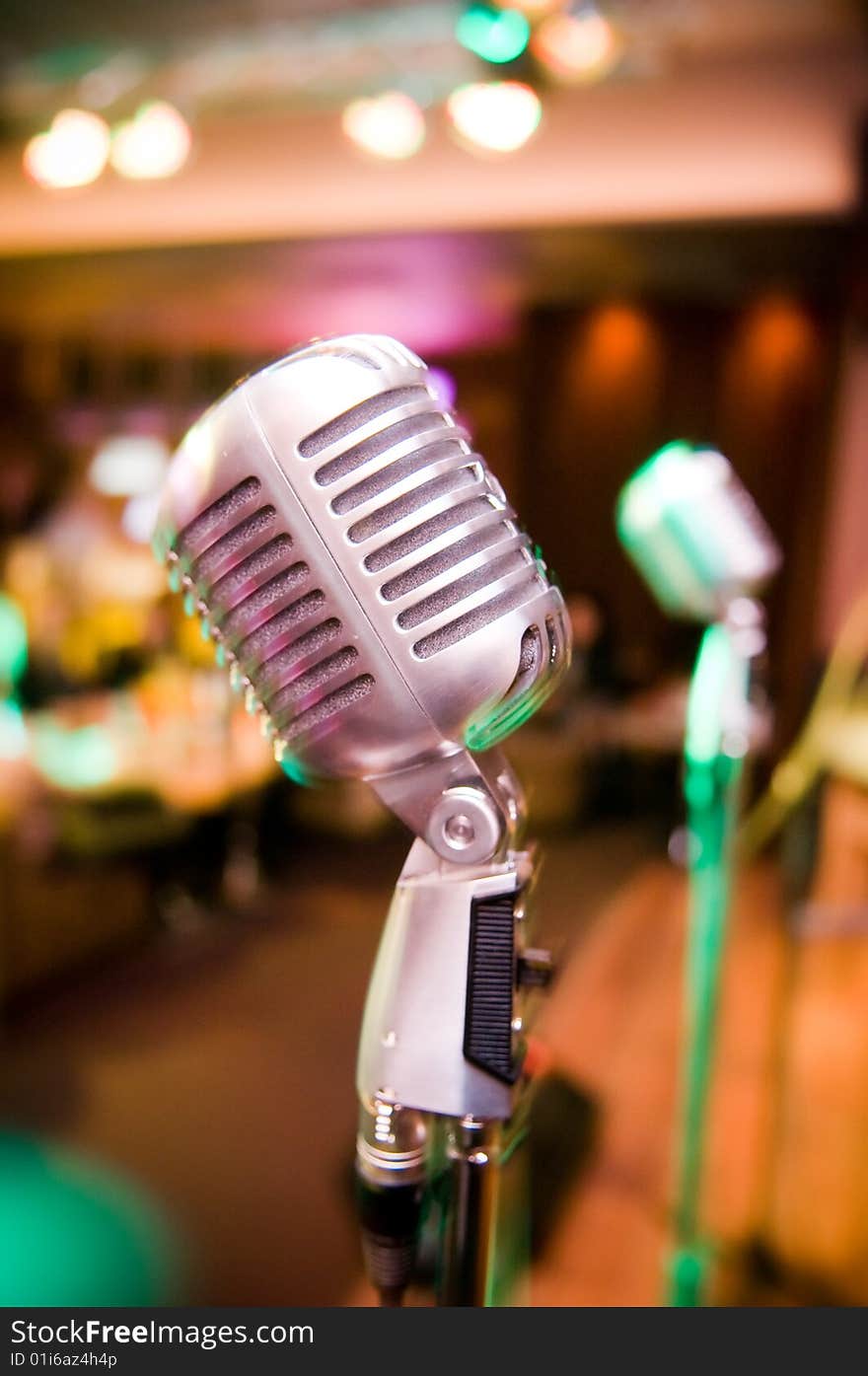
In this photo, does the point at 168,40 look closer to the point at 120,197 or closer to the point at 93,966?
the point at 120,197

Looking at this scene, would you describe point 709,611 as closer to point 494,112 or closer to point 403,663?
point 403,663

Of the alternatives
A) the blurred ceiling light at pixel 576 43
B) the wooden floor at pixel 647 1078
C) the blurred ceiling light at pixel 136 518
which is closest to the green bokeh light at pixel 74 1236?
the wooden floor at pixel 647 1078

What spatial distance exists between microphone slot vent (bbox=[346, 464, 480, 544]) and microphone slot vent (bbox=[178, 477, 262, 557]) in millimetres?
62

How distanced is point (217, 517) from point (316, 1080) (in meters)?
2.41

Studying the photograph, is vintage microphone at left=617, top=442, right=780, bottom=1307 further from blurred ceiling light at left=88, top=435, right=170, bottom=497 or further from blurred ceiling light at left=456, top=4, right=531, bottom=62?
blurred ceiling light at left=88, top=435, right=170, bottom=497

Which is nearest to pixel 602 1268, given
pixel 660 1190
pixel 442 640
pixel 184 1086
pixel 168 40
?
pixel 660 1190

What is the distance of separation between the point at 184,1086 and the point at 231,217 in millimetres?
3617

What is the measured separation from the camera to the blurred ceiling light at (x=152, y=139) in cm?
403

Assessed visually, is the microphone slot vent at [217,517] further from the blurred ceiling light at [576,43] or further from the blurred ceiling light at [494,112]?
the blurred ceiling light at [494,112]

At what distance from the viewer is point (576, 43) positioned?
3.20 metres

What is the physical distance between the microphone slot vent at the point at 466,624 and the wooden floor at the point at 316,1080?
1.01 metres

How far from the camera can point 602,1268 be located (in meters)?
2.03

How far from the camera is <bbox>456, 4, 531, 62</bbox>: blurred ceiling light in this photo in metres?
2.75

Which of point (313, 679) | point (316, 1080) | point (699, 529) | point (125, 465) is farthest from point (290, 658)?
point (125, 465)
